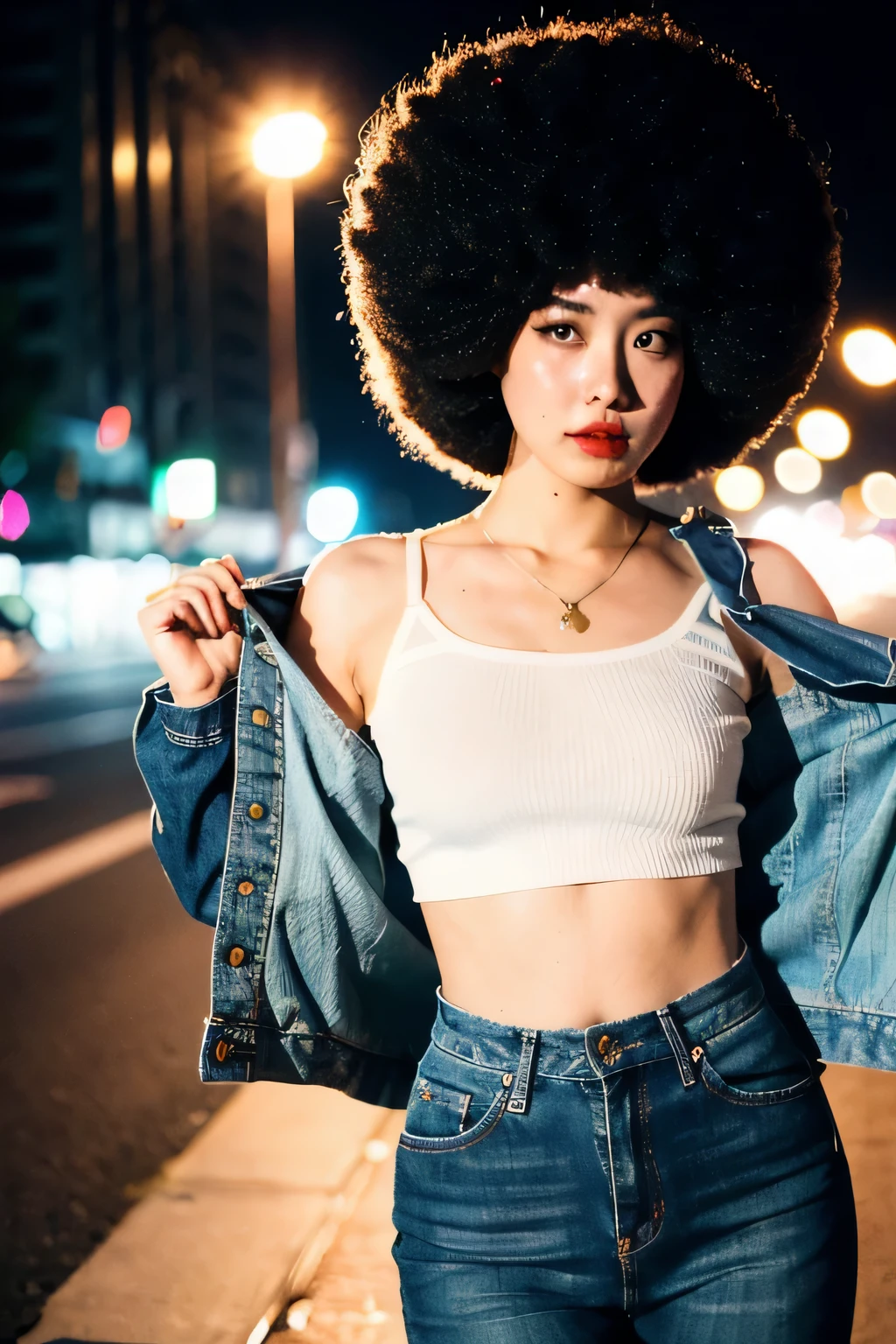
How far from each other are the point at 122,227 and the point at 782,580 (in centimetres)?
7671

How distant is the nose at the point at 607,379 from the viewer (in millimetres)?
1697

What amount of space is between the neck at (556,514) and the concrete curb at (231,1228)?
1.94 m

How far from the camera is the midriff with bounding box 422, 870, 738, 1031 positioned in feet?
5.15

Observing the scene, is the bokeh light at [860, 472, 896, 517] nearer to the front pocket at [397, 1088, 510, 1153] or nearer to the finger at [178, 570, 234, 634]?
the finger at [178, 570, 234, 634]

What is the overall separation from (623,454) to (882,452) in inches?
824

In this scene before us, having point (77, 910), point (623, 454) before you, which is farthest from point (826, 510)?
point (623, 454)

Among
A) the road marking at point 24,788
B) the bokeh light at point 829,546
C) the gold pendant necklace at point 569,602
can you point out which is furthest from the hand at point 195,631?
the bokeh light at point 829,546

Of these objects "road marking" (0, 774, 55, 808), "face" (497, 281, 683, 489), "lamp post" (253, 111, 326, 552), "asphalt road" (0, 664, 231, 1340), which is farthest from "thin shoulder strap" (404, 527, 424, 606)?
"lamp post" (253, 111, 326, 552)

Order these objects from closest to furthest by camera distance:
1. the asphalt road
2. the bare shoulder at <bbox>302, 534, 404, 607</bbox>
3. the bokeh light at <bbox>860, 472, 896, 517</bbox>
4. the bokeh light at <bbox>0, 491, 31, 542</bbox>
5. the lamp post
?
the bare shoulder at <bbox>302, 534, 404, 607</bbox> → the asphalt road → the lamp post → the bokeh light at <bbox>860, 472, 896, 517</bbox> → the bokeh light at <bbox>0, 491, 31, 542</bbox>

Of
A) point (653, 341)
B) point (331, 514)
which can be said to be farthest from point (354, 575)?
point (331, 514)

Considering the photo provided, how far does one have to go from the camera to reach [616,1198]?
146 cm

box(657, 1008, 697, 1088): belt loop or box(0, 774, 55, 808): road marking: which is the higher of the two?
box(657, 1008, 697, 1088): belt loop

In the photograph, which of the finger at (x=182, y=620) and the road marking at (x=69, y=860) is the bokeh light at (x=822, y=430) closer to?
the road marking at (x=69, y=860)

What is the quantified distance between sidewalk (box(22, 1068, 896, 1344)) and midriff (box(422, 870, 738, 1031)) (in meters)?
1.58
